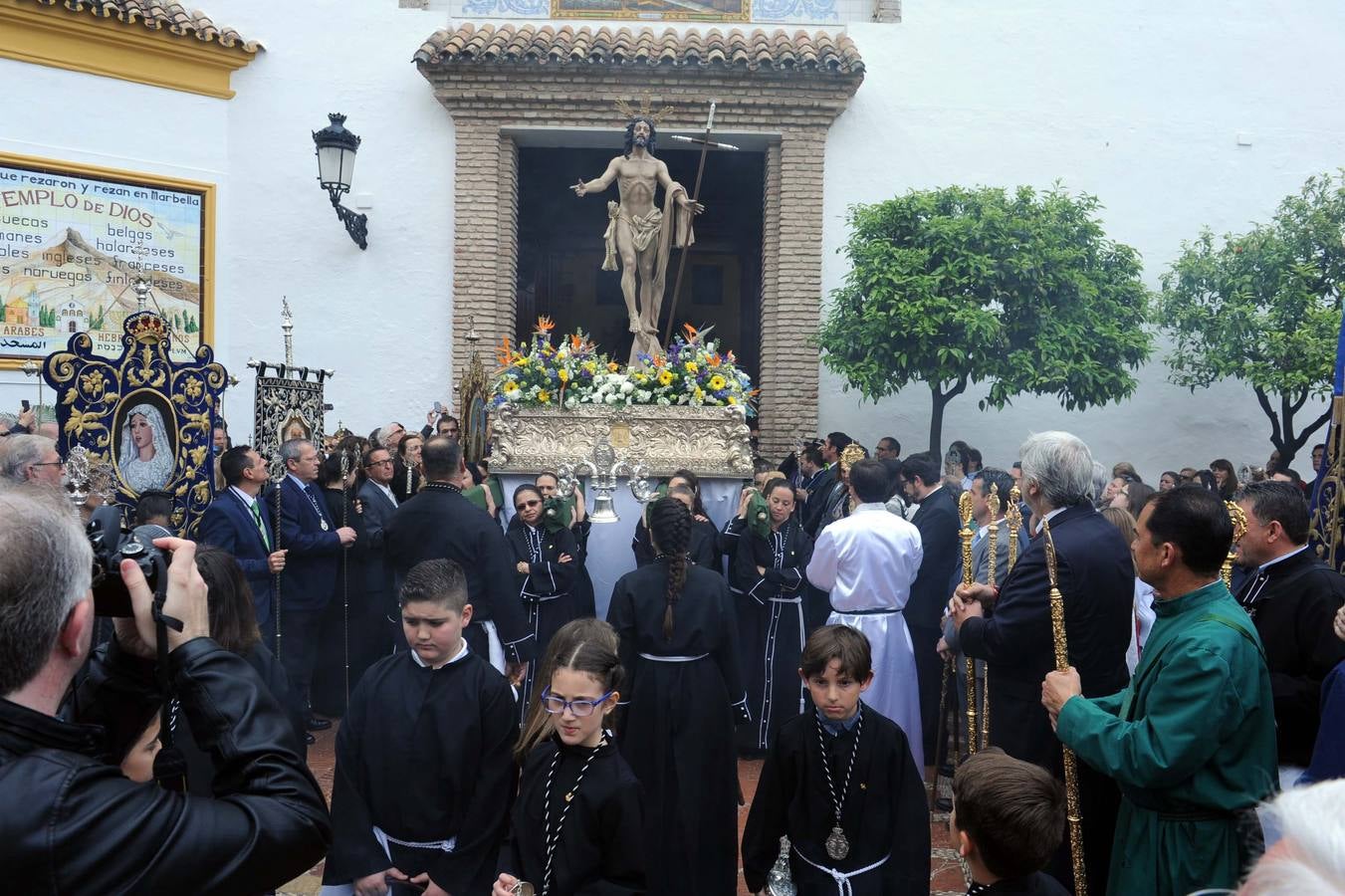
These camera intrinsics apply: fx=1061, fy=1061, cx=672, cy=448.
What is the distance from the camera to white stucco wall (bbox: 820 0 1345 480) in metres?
12.8

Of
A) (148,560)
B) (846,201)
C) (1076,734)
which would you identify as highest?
(846,201)

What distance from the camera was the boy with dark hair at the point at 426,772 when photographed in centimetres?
316

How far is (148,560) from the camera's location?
1.71 meters

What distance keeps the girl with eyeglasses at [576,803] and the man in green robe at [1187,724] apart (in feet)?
4.09

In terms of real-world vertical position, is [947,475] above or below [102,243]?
below

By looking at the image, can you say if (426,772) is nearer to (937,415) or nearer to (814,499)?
(814,499)

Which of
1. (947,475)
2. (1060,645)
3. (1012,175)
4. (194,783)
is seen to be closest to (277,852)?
(194,783)

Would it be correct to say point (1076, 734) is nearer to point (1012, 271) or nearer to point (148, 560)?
point (148, 560)

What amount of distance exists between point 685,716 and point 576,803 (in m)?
1.32

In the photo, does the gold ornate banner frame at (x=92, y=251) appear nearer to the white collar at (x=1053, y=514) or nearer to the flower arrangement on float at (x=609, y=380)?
the flower arrangement on float at (x=609, y=380)

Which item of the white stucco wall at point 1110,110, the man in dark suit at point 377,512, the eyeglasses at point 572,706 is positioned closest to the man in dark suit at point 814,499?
the man in dark suit at point 377,512

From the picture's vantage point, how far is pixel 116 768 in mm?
1595

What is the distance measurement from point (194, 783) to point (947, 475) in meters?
7.22

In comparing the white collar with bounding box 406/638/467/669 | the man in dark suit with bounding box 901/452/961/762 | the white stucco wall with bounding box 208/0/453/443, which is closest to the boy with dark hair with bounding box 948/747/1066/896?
the white collar with bounding box 406/638/467/669
